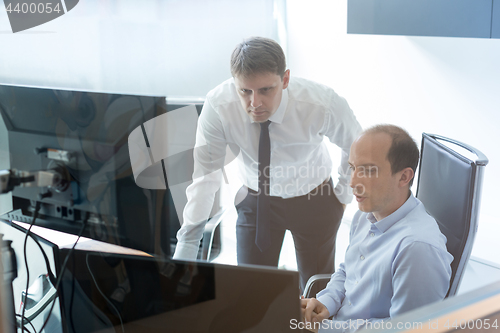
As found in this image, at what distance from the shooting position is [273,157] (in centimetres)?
175

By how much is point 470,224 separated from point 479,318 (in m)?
0.52

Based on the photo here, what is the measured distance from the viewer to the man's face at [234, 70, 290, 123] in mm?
1517

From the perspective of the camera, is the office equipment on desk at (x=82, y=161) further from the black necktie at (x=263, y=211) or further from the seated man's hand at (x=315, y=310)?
the black necktie at (x=263, y=211)

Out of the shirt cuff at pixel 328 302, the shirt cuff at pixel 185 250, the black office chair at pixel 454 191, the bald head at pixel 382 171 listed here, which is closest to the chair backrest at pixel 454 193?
the black office chair at pixel 454 191

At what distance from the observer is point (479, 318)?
0.65 m

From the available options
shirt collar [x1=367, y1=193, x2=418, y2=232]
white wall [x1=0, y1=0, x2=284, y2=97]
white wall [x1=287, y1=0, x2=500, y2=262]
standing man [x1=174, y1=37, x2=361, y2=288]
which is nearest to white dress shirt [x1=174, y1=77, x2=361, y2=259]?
standing man [x1=174, y1=37, x2=361, y2=288]

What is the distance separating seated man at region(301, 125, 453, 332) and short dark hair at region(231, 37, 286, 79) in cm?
45

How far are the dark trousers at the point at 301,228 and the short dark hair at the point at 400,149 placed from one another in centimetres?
67

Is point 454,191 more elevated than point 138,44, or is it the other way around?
point 138,44

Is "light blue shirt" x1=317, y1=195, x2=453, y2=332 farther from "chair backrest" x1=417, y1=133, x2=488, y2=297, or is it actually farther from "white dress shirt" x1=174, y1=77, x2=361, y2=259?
"white dress shirt" x1=174, y1=77, x2=361, y2=259

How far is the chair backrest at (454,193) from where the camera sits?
1.09m

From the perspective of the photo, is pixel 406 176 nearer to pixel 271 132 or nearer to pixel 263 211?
pixel 271 132

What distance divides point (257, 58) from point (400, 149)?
0.60m

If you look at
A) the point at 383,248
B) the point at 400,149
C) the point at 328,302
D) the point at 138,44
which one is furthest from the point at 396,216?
the point at 138,44
